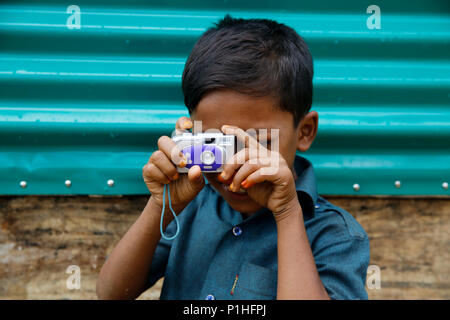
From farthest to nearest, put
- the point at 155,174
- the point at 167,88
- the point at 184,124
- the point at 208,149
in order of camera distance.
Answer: the point at 167,88 → the point at 184,124 → the point at 155,174 → the point at 208,149

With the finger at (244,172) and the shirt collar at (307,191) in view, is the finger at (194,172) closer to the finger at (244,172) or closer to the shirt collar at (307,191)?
the finger at (244,172)

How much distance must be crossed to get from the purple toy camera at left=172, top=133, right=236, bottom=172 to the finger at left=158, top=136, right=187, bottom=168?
1cm

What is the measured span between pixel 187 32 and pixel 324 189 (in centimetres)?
92

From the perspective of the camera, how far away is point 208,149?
1.15 meters

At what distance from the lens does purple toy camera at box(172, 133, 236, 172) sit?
1.15 meters

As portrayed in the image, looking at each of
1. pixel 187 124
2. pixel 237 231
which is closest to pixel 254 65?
pixel 187 124

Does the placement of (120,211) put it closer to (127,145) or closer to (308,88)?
(127,145)

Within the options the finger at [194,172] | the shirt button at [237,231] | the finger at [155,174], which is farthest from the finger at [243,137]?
the shirt button at [237,231]

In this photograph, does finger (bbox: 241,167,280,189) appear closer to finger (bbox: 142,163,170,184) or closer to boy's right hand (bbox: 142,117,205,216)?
boy's right hand (bbox: 142,117,205,216)

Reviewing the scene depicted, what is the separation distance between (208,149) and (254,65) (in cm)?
32

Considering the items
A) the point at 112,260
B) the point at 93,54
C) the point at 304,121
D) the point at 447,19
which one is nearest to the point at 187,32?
the point at 93,54

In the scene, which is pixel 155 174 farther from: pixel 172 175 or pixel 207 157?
pixel 207 157

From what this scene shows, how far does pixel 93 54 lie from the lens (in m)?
1.81

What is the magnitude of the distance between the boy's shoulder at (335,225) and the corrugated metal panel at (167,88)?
1.46 ft
